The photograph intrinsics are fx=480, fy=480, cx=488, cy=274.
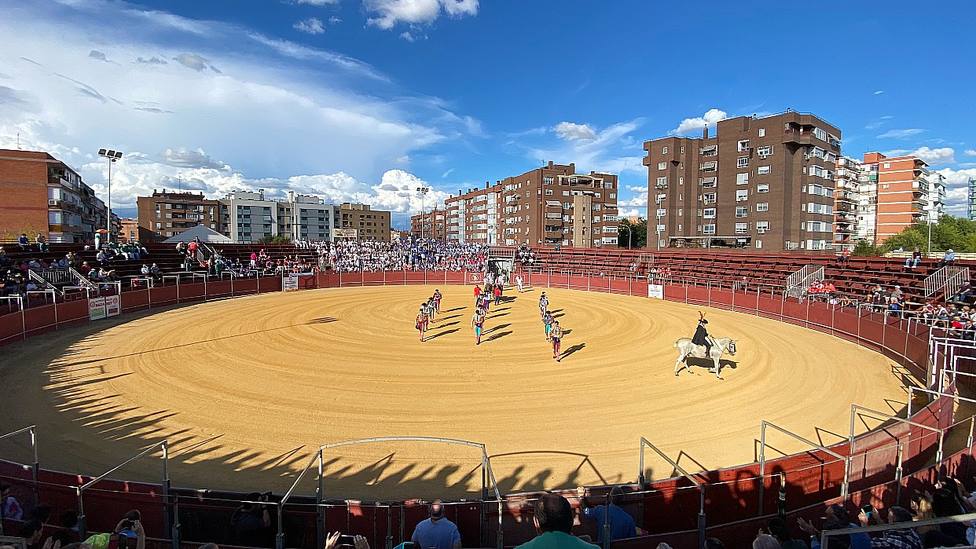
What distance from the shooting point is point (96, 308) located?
86.0 ft

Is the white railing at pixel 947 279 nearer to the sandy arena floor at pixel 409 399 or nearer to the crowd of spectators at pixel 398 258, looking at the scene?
the sandy arena floor at pixel 409 399

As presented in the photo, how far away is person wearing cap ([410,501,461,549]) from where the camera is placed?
18.1 ft

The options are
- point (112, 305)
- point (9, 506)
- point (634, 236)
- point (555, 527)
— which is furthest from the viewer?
point (634, 236)

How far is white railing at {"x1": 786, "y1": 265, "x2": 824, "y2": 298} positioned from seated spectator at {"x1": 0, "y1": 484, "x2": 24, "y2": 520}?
127ft

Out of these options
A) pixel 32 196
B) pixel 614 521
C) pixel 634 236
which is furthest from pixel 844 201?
pixel 32 196

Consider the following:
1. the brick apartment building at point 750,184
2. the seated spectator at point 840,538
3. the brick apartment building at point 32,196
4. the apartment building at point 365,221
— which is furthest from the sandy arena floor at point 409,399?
the apartment building at point 365,221

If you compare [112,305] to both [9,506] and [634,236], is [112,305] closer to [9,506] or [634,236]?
[9,506]

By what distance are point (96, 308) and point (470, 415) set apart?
25.0 m

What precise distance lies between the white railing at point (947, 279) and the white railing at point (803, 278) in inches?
257

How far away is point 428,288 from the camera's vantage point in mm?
44500

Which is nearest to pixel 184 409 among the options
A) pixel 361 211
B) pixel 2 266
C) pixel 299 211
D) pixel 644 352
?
pixel 644 352

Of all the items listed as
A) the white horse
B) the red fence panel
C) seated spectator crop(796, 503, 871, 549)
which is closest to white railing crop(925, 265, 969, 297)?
the white horse

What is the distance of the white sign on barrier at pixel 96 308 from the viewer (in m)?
25.8

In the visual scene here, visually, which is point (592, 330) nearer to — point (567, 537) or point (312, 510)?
point (312, 510)
